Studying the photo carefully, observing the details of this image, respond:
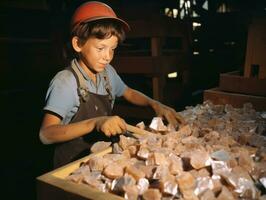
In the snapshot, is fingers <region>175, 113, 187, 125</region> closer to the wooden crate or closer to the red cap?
the red cap

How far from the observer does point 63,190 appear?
1.44 m

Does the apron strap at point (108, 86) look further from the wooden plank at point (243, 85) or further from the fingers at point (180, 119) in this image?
the wooden plank at point (243, 85)

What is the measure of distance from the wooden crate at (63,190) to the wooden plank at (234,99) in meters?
2.11

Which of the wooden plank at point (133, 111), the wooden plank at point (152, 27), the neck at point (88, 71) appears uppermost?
the wooden plank at point (152, 27)

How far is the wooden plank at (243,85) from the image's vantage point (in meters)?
3.21

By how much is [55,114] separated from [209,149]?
112 cm

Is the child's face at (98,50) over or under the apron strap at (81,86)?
over

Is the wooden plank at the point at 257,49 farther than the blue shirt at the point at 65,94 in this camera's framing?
Yes

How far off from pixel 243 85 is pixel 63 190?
2.47m

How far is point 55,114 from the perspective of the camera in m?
2.25

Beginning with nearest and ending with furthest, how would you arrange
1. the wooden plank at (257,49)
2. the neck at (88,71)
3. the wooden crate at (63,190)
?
the wooden crate at (63,190)
the neck at (88,71)
the wooden plank at (257,49)

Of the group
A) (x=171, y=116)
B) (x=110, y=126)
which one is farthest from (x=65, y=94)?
(x=171, y=116)

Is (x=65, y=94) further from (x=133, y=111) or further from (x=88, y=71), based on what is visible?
(x=133, y=111)

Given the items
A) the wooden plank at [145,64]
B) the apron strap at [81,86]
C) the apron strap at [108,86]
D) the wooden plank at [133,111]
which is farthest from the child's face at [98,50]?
the wooden plank at [133,111]
